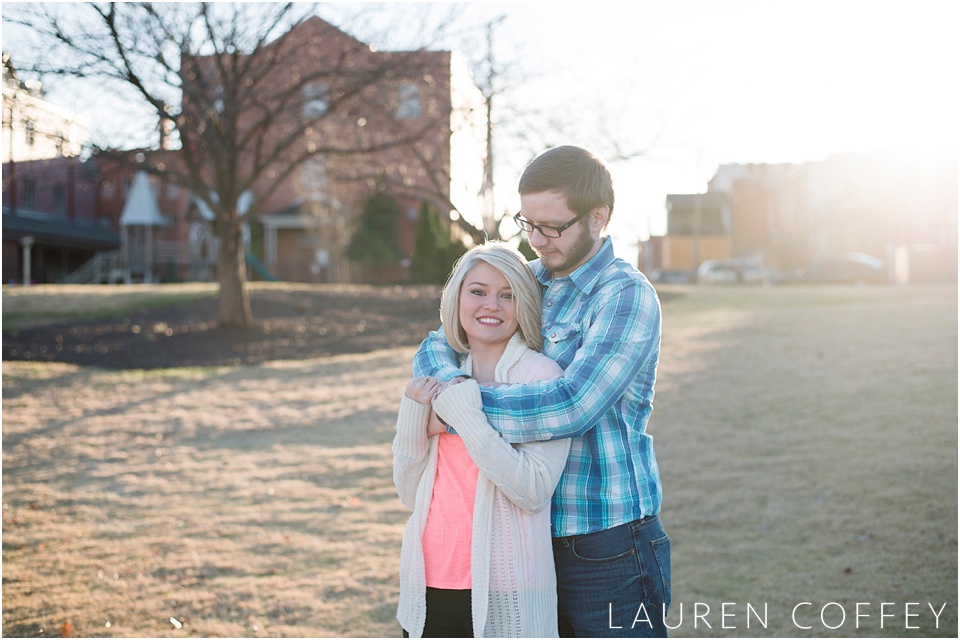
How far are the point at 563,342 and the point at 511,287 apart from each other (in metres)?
0.23

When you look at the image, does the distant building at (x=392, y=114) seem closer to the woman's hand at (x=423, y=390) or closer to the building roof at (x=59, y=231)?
the woman's hand at (x=423, y=390)

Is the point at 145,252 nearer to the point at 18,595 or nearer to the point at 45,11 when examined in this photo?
the point at 45,11

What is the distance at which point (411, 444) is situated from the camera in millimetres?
2715

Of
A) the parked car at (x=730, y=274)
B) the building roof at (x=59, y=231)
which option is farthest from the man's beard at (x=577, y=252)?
the parked car at (x=730, y=274)

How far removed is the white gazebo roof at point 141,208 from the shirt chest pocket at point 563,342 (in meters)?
37.9

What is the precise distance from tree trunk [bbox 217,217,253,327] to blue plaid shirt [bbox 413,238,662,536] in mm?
13952

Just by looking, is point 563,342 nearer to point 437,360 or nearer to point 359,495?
point 437,360

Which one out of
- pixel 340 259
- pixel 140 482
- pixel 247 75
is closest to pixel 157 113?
pixel 247 75

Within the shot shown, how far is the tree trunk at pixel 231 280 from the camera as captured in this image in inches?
634

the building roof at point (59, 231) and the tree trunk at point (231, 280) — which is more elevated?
the building roof at point (59, 231)

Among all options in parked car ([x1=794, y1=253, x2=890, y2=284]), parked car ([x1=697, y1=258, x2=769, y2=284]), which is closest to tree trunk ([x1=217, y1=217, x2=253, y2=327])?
parked car ([x1=794, y1=253, x2=890, y2=284])

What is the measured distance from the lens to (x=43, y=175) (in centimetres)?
1479

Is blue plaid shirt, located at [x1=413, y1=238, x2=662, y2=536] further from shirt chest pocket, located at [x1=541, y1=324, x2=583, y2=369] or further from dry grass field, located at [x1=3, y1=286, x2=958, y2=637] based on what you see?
dry grass field, located at [x1=3, y1=286, x2=958, y2=637]

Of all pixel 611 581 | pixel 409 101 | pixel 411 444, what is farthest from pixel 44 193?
pixel 611 581
